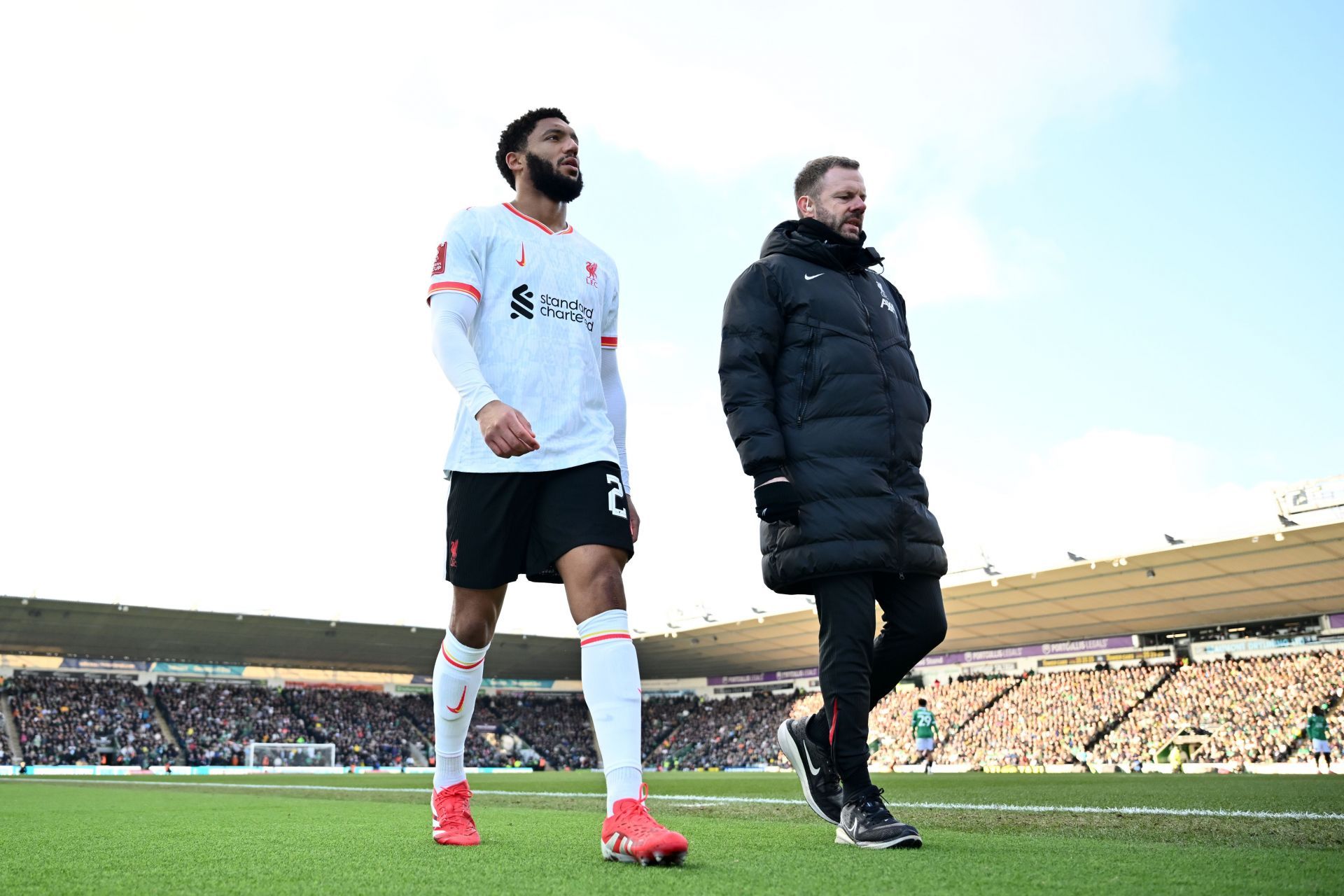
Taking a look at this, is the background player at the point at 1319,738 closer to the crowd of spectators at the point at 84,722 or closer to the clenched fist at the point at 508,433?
the clenched fist at the point at 508,433

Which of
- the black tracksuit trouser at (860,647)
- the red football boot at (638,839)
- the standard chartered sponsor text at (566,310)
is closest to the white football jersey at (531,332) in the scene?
the standard chartered sponsor text at (566,310)

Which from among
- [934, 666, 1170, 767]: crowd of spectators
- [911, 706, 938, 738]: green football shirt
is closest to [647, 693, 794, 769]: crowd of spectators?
[934, 666, 1170, 767]: crowd of spectators

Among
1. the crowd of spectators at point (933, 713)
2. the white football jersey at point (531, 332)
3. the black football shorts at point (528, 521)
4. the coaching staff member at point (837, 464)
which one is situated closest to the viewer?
the black football shorts at point (528, 521)

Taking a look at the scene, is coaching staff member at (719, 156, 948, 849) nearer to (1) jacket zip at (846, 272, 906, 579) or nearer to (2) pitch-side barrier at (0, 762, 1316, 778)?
(1) jacket zip at (846, 272, 906, 579)

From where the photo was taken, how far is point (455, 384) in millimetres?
2932

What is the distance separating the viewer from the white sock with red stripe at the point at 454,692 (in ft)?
10.7

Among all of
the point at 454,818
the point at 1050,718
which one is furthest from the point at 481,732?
the point at 454,818

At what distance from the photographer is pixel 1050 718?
29156 mm

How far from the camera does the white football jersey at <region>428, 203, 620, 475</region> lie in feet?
9.90

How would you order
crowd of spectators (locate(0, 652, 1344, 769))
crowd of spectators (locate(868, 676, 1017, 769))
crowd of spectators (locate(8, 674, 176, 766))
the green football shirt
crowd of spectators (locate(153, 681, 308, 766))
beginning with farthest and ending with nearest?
1. crowd of spectators (locate(153, 681, 308, 766))
2. crowd of spectators (locate(868, 676, 1017, 769))
3. crowd of spectators (locate(8, 674, 176, 766))
4. crowd of spectators (locate(0, 652, 1344, 769))
5. the green football shirt

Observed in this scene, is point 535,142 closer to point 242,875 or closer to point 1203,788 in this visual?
point 242,875

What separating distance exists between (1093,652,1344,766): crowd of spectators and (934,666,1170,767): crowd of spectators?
0.74 m

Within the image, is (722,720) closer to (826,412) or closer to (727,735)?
(727,735)

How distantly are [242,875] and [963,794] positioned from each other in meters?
6.14
